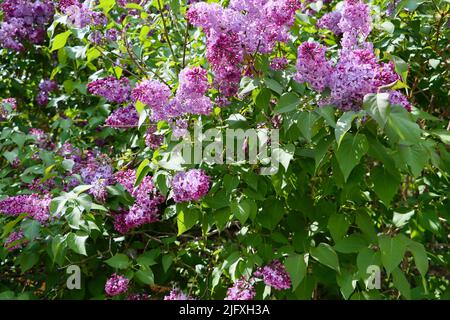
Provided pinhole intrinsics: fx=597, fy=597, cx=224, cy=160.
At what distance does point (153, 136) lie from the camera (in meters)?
2.46

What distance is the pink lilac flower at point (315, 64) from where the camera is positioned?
74.6 inches

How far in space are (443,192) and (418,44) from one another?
0.74 metres

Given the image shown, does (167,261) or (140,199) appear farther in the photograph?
(167,261)

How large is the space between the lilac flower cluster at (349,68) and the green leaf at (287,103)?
0.21 ft

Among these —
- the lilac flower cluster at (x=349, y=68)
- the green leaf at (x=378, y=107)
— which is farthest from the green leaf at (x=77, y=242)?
the green leaf at (x=378, y=107)

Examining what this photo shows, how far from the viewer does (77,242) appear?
219 centimetres

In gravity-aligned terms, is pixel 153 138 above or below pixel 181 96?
below

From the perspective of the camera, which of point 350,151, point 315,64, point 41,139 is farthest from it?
point 41,139

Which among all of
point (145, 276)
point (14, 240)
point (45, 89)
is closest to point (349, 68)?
point (145, 276)

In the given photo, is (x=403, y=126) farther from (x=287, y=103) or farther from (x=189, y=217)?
(x=189, y=217)

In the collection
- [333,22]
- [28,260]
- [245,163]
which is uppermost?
[333,22]

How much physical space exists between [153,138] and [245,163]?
0.47m
